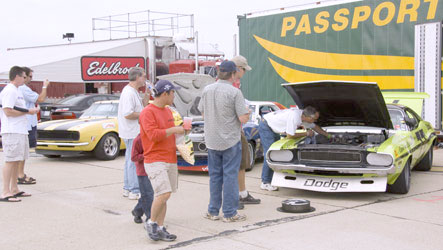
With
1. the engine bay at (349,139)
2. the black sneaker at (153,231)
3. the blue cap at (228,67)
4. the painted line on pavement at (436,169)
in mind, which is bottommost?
the painted line on pavement at (436,169)

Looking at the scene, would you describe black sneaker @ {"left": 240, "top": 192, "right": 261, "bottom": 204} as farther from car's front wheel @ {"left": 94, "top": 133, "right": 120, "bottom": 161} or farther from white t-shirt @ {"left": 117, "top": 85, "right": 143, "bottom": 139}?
car's front wheel @ {"left": 94, "top": 133, "right": 120, "bottom": 161}

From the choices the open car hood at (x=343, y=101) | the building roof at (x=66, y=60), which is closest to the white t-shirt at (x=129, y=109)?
the open car hood at (x=343, y=101)

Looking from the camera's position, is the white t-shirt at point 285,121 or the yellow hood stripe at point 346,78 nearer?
the white t-shirt at point 285,121

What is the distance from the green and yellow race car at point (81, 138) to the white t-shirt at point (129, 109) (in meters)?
4.07

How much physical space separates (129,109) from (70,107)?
803cm

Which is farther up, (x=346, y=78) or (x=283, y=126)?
(x=346, y=78)

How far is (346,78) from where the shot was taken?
12297mm

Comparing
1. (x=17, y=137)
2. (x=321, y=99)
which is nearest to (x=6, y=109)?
(x=17, y=137)

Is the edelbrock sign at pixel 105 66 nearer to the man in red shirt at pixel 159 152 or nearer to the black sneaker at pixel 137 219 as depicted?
the black sneaker at pixel 137 219

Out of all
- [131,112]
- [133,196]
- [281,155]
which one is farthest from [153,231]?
[281,155]

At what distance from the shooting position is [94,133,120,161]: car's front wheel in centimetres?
1068

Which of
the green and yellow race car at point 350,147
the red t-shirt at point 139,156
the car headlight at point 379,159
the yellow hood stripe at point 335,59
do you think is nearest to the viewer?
the red t-shirt at point 139,156

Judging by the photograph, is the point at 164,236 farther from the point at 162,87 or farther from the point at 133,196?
the point at 133,196

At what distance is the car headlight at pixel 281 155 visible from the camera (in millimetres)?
6930
